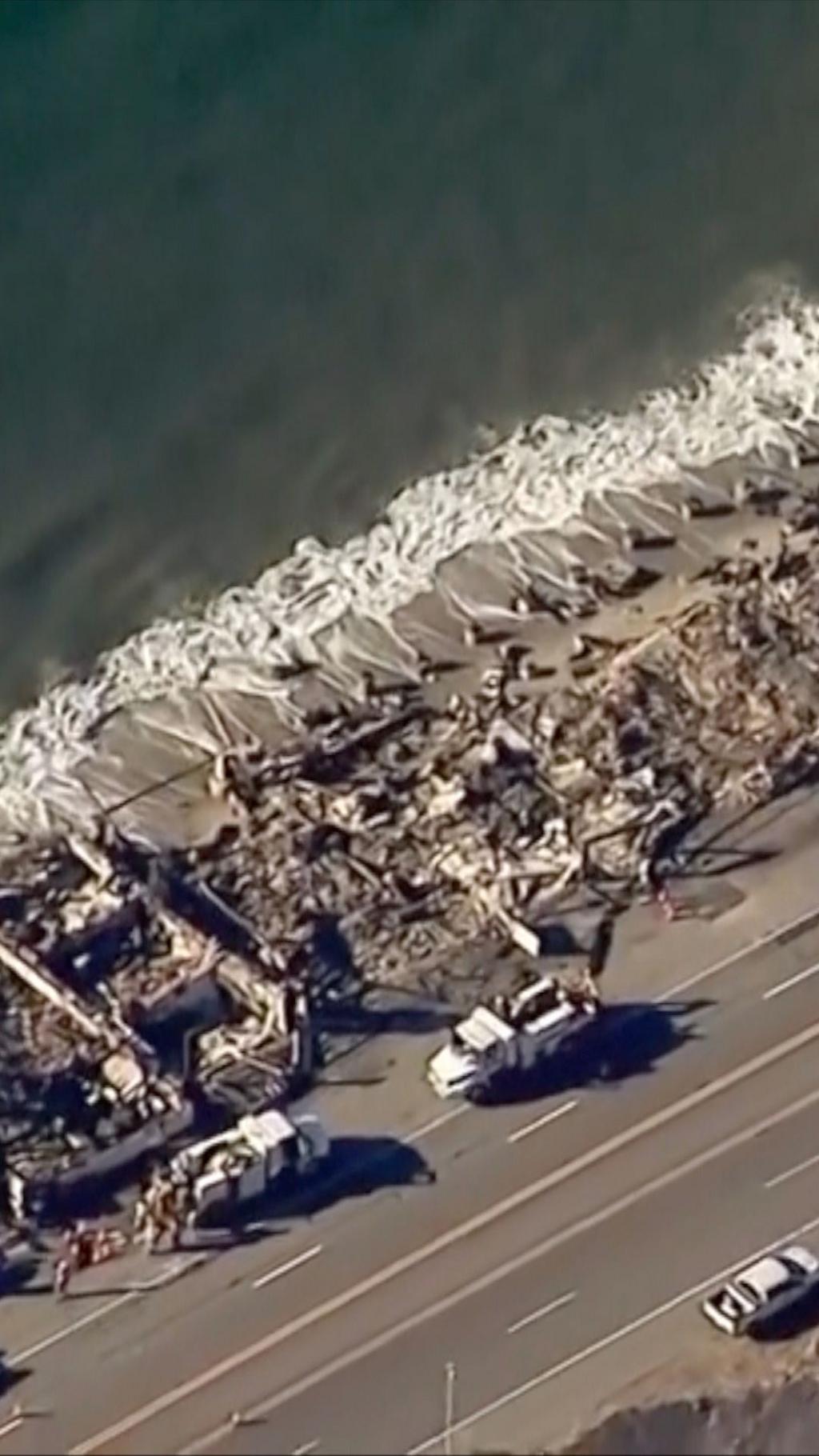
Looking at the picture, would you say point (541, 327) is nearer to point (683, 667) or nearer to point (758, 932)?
point (683, 667)

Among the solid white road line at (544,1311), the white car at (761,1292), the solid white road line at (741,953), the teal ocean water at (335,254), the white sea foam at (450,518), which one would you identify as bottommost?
the white car at (761,1292)

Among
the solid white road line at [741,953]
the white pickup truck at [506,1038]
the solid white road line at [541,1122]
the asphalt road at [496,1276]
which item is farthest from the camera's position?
the solid white road line at [741,953]

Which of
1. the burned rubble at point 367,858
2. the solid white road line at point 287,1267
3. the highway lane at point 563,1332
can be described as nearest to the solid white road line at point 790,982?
the highway lane at point 563,1332

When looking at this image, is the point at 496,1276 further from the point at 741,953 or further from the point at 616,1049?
the point at 741,953

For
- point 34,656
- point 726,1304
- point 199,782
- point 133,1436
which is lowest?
point 726,1304

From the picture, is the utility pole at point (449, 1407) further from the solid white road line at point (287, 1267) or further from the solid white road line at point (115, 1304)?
the solid white road line at point (115, 1304)

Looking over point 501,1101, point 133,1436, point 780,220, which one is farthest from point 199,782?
point 780,220

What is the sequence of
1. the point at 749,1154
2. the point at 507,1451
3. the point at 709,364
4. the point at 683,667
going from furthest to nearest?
1. the point at 709,364
2. the point at 683,667
3. the point at 749,1154
4. the point at 507,1451
